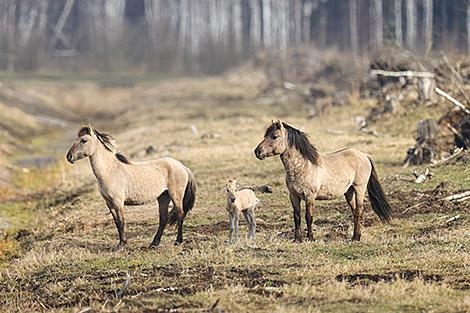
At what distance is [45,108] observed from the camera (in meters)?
55.0

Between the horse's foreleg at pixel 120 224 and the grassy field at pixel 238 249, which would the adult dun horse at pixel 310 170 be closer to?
the grassy field at pixel 238 249

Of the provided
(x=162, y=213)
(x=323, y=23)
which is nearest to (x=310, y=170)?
(x=162, y=213)

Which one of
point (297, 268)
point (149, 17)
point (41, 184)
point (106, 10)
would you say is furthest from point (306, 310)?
point (106, 10)

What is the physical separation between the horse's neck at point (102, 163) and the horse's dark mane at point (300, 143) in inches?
101

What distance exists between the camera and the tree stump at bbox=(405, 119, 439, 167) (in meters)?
22.7

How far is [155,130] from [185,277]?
26.3 meters

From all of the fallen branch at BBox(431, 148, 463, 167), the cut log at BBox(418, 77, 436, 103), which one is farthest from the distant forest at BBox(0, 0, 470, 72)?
the fallen branch at BBox(431, 148, 463, 167)

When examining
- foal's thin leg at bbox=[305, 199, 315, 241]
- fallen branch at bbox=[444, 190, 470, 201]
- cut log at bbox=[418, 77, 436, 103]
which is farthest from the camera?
cut log at bbox=[418, 77, 436, 103]

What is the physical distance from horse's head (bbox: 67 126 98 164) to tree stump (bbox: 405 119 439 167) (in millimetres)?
10436

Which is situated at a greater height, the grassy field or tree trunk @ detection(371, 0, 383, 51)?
tree trunk @ detection(371, 0, 383, 51)

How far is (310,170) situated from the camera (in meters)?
14.3

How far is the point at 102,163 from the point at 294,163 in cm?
311

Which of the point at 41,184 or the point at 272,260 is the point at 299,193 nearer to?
the point at 272,260

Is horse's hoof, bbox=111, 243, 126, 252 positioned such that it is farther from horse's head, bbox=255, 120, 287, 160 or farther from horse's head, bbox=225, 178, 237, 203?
horse's head, bbox=255, 120, 287, 160
